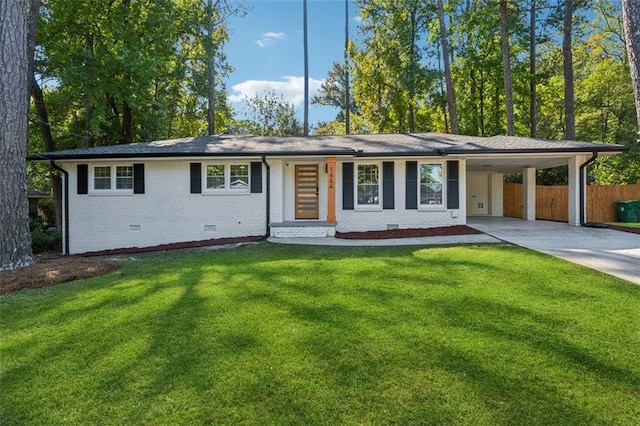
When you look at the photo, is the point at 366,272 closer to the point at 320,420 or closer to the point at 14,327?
the point at 320,420

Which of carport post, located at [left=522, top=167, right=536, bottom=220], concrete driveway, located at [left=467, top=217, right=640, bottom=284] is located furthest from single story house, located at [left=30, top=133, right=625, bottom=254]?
carport post, located at [left=522, top=167, right=536, bottom=220]

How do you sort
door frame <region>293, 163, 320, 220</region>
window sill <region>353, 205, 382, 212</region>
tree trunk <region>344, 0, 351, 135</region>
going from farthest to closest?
tree trunk <region>344, 0, 351, 135</region>
door frame <region>293, 163, 320, 220</region>
window sill <region>353, 205, 382, 212</region>

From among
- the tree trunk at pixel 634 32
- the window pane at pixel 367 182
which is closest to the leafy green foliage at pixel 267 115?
the window pane at pixel 367 182

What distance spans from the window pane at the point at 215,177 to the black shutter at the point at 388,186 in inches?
204

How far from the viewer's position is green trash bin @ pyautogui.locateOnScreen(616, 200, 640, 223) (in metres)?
15.0

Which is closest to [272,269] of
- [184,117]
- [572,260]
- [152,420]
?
[152,420]

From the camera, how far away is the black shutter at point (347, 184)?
11.8 meters

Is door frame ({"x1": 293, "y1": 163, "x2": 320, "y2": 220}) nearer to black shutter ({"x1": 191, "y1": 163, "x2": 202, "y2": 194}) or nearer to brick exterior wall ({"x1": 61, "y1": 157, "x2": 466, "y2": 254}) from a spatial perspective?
brick exterior wall ({"x1": 61, "y1": 157, "x2": 466, "y2": 254})

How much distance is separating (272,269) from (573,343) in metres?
4.37

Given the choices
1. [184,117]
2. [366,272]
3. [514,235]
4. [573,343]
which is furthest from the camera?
[184,117]

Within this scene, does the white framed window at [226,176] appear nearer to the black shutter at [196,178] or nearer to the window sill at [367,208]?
the black shutter at [196,178]

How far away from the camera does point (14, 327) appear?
4047 millimetres

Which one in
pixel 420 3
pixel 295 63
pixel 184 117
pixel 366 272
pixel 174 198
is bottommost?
pixel 366 272

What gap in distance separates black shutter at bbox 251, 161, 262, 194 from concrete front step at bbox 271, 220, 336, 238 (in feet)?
4.55
